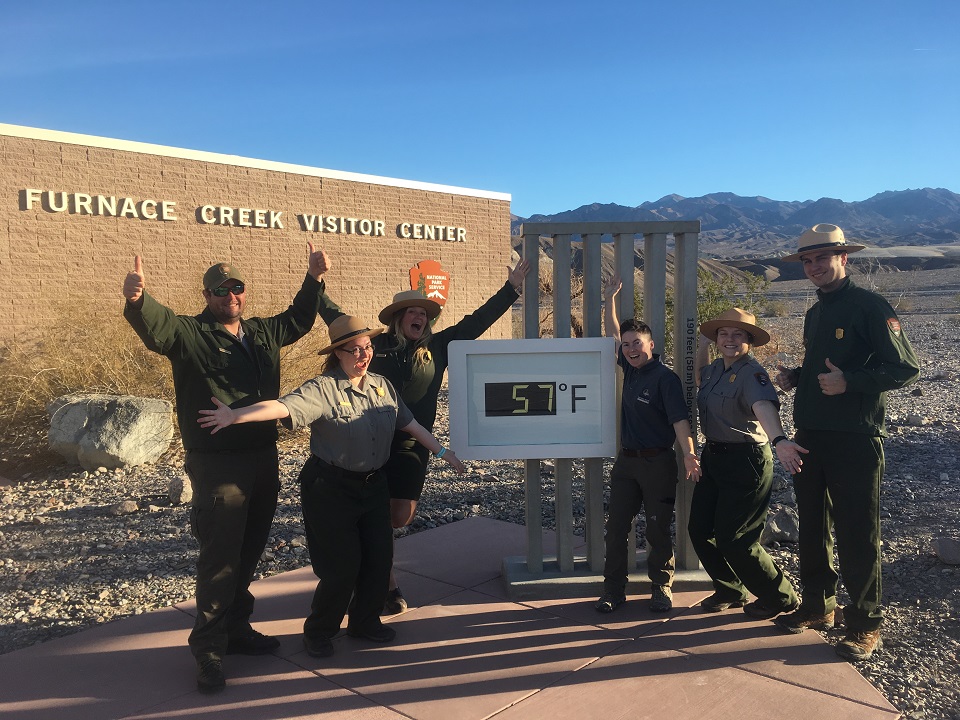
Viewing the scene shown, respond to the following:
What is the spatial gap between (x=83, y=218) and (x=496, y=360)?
10419mm

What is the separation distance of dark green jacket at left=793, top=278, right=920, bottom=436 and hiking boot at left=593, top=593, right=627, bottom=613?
1471 mm

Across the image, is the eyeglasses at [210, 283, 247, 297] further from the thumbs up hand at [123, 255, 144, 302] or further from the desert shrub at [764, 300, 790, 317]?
the desert shrub at [764, 300, 790, 317]

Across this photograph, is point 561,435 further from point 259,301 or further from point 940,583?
point 259,301

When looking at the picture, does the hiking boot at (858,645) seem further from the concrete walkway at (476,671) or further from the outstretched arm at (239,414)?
the outstretched arm at (239,414)

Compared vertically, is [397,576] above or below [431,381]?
below

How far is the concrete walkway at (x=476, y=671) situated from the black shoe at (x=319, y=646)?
0.14ft

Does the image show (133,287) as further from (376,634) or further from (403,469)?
(376,634)

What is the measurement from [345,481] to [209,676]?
3.65 feet

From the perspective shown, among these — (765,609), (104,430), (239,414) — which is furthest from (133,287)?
(104,430)

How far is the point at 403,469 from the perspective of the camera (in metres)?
4.68

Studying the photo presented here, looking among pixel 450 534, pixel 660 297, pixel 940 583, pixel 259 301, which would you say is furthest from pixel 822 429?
pixel 259 301

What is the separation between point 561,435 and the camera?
500 centimetres

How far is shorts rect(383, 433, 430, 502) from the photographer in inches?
183

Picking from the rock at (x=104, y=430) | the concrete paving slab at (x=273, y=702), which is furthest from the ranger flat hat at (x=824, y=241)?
the rock at (x=104, y=430)
